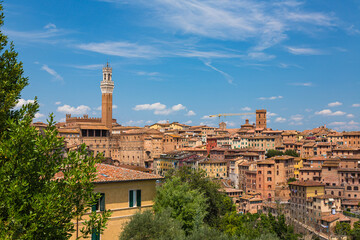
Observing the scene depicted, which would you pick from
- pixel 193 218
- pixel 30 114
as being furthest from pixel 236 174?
pixel 30 114

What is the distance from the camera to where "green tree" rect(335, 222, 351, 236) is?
47.0 metres

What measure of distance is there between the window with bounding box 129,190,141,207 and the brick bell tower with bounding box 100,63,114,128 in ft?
290

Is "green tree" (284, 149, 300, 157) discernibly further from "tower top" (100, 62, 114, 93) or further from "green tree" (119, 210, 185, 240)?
"green tree" (119, 210, 185, 240)

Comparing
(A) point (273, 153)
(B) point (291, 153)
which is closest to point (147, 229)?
(B) point (291, 153)

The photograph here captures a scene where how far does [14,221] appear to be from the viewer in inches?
→ 242

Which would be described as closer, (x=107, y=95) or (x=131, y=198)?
(x=131, y=198)

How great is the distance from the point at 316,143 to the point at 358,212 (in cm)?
2892

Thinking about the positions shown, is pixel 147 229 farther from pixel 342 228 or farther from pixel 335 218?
pixel 335 218

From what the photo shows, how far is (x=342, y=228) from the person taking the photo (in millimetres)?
47562

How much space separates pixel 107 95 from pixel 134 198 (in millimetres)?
92810

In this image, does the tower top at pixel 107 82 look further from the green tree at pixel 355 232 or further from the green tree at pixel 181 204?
the green tree at pixel 181 204

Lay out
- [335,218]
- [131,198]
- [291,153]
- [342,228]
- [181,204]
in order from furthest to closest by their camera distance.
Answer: [291,153]
[335,218]
[342,228]
[181,204]
[131,198]

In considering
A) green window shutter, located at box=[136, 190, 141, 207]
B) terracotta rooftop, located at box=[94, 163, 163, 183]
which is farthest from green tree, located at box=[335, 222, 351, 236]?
green window shutter, located at box=[136, 190, 141, 207]

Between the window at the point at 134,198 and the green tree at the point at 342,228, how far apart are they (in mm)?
38934
